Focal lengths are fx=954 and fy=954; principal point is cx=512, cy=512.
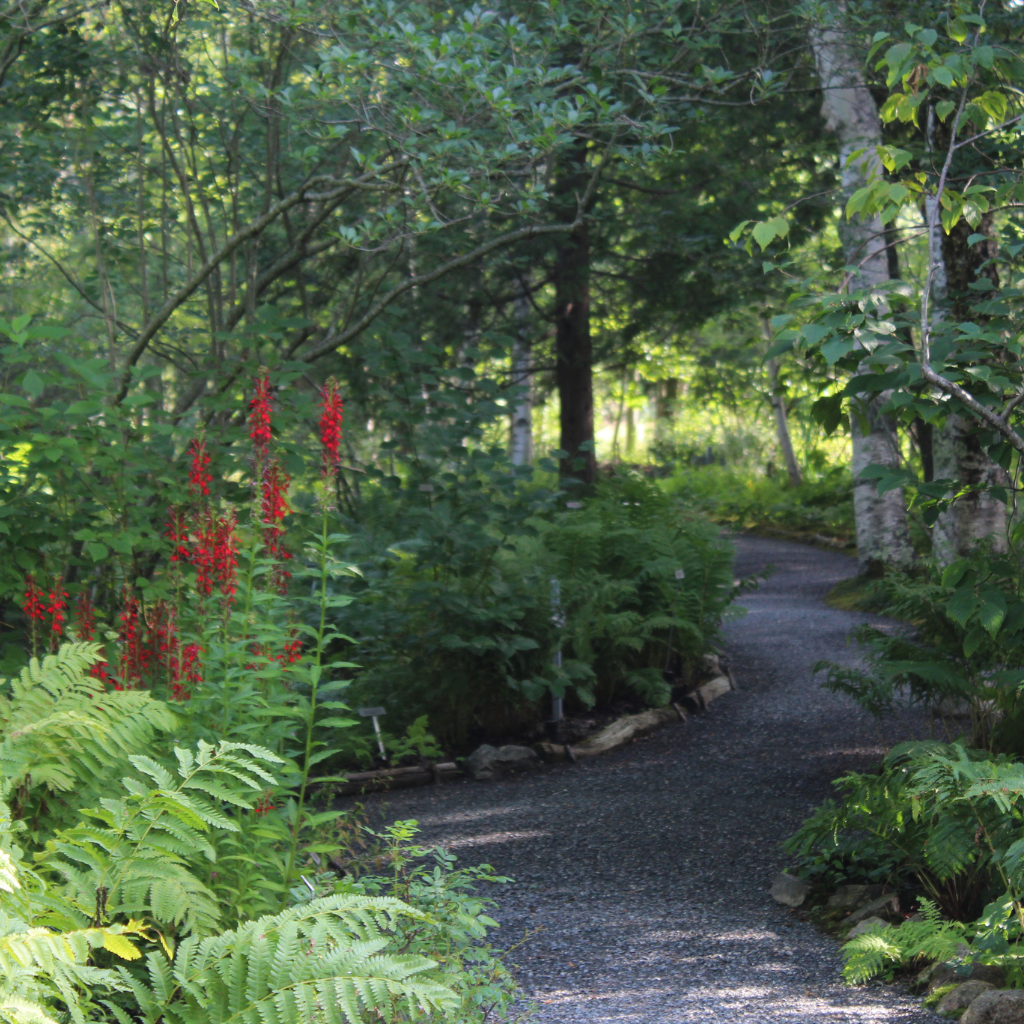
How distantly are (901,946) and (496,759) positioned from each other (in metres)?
3.03

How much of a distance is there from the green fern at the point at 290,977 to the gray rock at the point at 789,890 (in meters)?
2.21

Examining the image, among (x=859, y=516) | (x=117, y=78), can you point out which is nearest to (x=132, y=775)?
(x=117, y=78)

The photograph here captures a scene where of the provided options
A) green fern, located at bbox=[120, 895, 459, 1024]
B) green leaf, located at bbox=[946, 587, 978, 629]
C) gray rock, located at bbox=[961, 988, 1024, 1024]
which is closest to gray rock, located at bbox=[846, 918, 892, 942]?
gray rock, located at bbox=[961, 988, 1024, 1024]

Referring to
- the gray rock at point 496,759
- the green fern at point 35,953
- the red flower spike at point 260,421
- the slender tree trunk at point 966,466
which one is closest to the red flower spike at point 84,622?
the red flower spike at point 260,421

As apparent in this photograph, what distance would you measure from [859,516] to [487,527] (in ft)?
17.7

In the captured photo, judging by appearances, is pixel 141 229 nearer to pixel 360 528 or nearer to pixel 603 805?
pixel 360 528

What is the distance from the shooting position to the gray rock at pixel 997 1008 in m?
2.52

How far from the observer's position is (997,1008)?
2.54 meters

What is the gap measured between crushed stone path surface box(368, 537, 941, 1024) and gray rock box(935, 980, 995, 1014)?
0.20ft

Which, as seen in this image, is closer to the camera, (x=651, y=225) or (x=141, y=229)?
(x=141, y=229)

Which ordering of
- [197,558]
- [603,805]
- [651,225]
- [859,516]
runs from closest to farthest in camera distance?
1. [197,558]
2. [603,805]
3. [651,225]
4. [859,516]

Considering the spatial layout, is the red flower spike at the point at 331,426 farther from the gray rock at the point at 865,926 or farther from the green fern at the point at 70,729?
the gray rock at the point at 865,926

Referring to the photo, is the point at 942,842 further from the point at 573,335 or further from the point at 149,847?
the point at 573,335

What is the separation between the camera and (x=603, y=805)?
5.12 m
